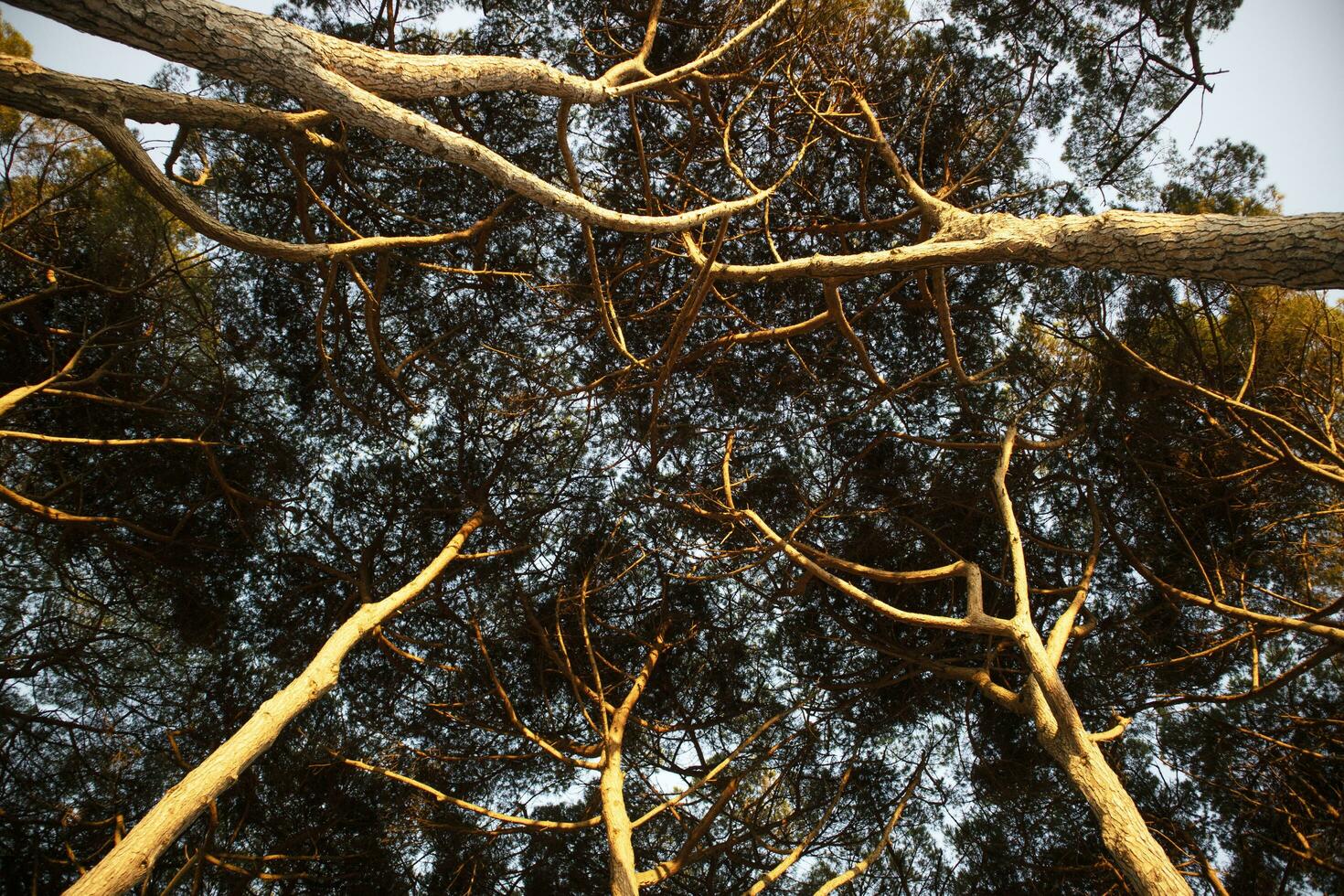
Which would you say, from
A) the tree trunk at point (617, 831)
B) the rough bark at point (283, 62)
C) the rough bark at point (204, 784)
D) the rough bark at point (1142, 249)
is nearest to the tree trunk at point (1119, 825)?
the rough bark at point (1142, 249)

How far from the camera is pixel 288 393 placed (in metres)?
6.77

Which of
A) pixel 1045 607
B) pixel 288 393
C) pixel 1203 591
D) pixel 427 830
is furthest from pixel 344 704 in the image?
pixel 1203 591

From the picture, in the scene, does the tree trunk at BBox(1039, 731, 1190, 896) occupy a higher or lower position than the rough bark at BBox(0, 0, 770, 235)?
lower

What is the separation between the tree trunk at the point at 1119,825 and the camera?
9.95 feet

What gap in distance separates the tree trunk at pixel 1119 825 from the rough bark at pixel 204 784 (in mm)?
3823

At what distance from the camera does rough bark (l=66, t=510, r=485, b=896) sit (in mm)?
2814

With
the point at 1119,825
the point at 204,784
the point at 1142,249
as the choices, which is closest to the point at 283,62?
the point at 204,784

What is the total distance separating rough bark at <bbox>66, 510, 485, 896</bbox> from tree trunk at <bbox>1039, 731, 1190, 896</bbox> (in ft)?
12.5

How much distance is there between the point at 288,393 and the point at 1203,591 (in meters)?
8.16

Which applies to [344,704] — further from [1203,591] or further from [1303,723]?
[1303,723]

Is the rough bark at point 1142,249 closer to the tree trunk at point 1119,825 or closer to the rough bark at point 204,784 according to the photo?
the tree trunk at point 1119,825

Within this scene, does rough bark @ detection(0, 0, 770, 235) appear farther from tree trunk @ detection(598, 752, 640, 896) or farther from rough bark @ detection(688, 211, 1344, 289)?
tree trunk @ detection(598, 752, 640, 896)

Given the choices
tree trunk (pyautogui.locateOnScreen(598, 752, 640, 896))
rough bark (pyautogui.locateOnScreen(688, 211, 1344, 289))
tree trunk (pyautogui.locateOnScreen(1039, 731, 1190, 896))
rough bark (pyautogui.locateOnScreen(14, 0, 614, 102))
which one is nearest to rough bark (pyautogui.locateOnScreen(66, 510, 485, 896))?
tree trunk (pyautogui.locateOnScreen(598, 752, 640, 896))

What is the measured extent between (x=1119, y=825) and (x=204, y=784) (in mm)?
3984
